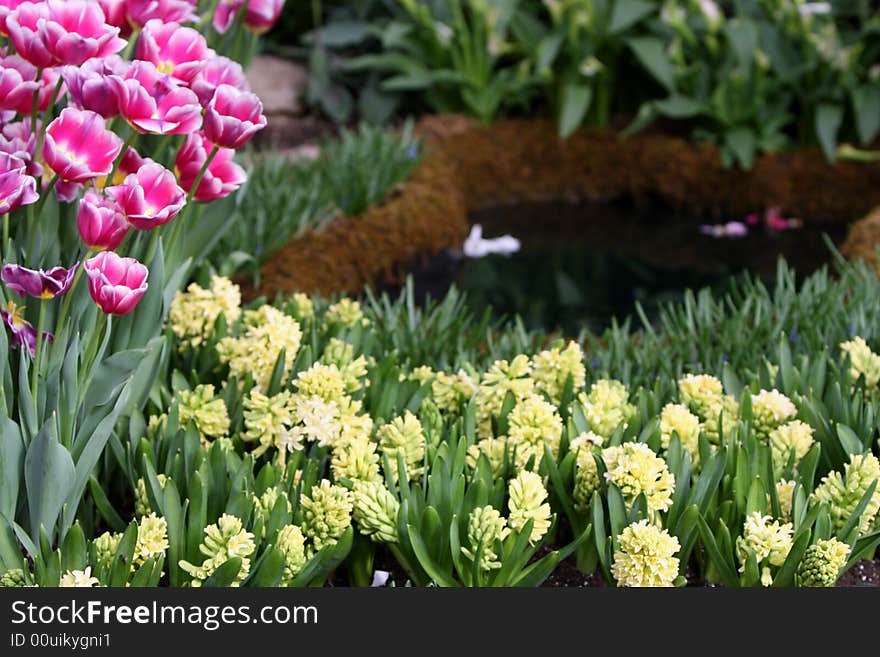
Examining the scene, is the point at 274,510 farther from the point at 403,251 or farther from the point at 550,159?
the point at 550,159

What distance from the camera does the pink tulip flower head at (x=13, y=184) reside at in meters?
1.66

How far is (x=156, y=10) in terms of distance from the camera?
1962mm

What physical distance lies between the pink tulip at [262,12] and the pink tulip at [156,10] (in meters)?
0.53

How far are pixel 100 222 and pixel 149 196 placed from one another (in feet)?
0.29

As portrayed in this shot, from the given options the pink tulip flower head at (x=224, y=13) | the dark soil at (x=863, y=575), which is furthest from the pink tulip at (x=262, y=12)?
the dark soil at (x=863, y=575)

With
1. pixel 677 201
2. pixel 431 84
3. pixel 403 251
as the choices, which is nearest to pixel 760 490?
pixel 403 251

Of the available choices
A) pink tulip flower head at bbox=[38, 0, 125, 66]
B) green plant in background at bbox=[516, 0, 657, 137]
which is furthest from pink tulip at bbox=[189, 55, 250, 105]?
green plant in background at bbox=[516, 0, 657, 137]

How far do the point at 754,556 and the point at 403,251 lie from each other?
2.73m

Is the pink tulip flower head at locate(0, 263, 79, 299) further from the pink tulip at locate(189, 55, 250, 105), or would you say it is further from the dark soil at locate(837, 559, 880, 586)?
the dark soil at locate(837, 559, 880, 586)

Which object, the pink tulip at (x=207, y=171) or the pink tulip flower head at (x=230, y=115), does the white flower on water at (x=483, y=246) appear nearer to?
the pink tulip at (x=207, y=171)

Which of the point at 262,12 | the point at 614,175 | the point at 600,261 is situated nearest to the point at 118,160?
the point at 262,12

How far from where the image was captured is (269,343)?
7.64ft

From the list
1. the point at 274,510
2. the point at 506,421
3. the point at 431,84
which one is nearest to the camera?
→ the point at 274,510

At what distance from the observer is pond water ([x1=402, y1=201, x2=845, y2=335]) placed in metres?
4.30
